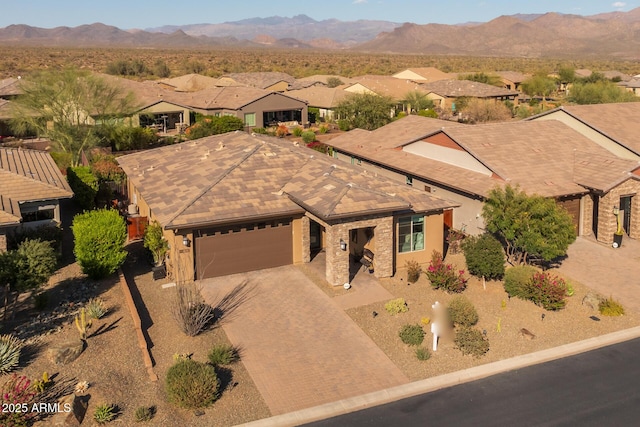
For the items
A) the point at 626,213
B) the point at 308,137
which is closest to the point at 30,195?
the point at 626,213

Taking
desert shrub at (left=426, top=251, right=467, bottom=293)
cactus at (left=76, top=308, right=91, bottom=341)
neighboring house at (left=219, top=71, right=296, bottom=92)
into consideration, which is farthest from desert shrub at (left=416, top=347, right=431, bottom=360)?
neighboring house at (left=219, top=71, right=296, bottom=92)

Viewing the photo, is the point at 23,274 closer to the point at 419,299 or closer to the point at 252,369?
the point at 252,369

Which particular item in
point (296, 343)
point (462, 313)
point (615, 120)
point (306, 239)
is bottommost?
point (296, 343)

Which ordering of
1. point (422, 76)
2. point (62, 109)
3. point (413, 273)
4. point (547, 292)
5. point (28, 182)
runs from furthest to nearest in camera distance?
point (422, 76) < point (62, 109) < point (28, 182) < point (413, 273) < point (547, 292)

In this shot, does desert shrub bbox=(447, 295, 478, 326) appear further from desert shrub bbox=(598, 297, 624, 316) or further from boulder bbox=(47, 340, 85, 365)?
boulder bbox=(47, 340, 85, 365)

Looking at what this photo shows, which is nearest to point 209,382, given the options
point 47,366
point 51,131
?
point 47,366

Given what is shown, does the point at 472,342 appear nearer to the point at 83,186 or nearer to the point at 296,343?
the point at 296,343

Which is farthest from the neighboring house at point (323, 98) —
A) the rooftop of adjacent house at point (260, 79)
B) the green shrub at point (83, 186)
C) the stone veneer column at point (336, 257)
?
the stone veneer column at point (336, 257)
